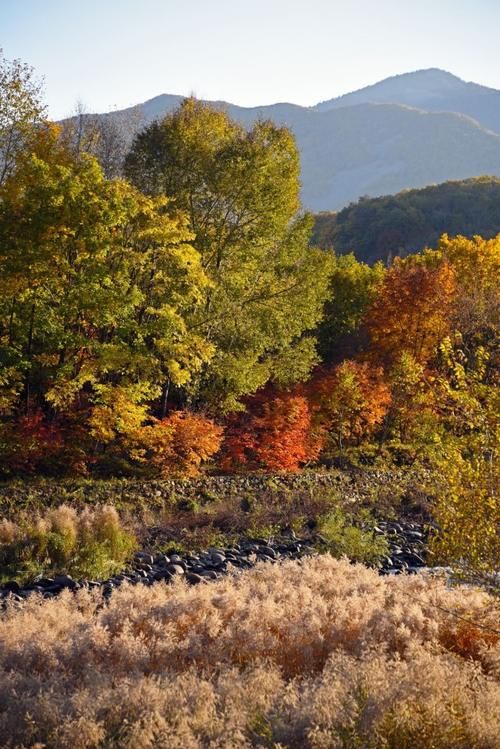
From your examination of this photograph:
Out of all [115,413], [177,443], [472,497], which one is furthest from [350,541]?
[472,497]

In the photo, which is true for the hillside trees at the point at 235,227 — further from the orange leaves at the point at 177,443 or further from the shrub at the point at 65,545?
the shrub at the point at 65,545

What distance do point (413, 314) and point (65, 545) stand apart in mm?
19809

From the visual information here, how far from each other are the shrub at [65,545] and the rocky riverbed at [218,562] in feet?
1.34

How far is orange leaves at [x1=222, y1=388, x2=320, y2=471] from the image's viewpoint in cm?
2361

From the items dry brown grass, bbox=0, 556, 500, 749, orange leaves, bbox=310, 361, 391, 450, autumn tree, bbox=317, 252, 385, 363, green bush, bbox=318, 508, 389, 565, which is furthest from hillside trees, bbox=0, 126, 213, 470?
autumn tree, bbox=317, 252, 385, 363

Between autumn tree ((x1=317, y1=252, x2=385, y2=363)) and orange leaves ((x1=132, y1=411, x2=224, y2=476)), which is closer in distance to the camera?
orange leaves ((x1=132, y1=411, x2=224, y2=476))

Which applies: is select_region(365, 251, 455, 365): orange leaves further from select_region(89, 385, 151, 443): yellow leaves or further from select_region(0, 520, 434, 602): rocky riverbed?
select_region(89, 385, 151, 443): yellow leaves

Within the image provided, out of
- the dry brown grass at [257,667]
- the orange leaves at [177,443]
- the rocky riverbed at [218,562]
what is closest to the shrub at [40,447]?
the orange leaves at [177,443]

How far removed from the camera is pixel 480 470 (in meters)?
7.98

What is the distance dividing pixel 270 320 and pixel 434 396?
16524 mm

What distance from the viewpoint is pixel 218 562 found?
593 inches

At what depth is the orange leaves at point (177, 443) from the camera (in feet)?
67.6

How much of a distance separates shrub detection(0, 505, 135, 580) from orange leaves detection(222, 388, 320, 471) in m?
7.86

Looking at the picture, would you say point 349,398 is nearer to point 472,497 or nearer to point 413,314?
point 413,314
